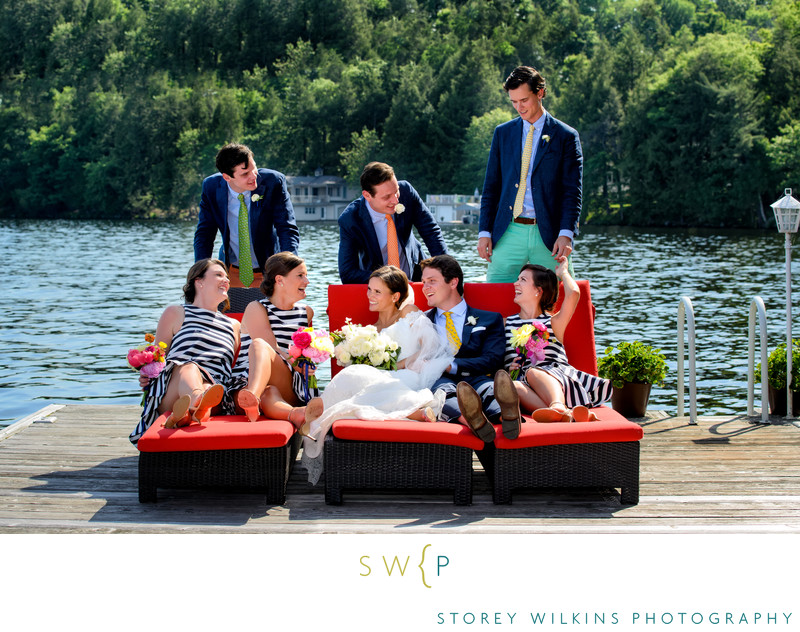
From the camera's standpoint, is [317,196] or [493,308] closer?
[493,308]

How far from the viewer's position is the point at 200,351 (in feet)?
18.7

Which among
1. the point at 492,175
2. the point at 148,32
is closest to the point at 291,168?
the point at 148,32

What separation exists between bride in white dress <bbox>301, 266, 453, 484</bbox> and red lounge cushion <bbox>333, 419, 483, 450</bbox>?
19 cm

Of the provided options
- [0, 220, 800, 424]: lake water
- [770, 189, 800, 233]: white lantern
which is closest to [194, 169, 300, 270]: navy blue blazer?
[770, 189, 800, 233]: white lantern

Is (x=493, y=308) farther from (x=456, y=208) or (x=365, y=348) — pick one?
(x=456, y=208)

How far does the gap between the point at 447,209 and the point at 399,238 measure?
228 feet

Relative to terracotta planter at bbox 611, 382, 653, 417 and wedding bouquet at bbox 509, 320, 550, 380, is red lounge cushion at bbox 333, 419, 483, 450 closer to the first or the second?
wedding bouquet at bbox 509, 320, 550, 380

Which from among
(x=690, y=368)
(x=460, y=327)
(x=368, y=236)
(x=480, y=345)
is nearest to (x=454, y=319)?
(x=460, y=327)

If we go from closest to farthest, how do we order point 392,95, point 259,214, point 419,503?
point 419,503 → point 259,214 → point 392,95

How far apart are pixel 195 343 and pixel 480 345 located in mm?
1730

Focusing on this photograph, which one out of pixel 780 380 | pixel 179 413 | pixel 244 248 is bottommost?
pixel 780 380

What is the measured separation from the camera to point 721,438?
6.39 metres

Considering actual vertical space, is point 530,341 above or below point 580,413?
above

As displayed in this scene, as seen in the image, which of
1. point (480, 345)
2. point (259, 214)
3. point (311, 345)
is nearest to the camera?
point (311, 345)
